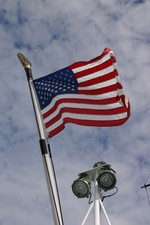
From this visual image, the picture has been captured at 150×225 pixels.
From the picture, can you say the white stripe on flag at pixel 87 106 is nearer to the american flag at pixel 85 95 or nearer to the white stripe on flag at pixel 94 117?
the american flag at pixel 85 95

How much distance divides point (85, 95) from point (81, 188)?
363cm

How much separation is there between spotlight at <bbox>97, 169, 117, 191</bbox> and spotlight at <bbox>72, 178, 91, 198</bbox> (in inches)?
20.6

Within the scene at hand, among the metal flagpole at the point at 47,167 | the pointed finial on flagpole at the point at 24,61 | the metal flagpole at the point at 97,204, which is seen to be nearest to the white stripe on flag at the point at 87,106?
the metal flagpole at the point at 47,167

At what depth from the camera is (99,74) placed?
426 inches

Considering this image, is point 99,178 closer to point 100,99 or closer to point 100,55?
point 100,99

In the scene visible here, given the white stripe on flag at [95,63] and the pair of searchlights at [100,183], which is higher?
the white stripe on flag at [95,63]

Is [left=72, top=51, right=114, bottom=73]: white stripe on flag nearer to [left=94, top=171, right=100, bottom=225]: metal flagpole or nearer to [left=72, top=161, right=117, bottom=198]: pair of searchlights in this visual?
[left=72, top=161, right=117, bottom=198]: pair of searchlights

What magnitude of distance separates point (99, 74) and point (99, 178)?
3.97 meters

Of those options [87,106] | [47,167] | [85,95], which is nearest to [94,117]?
[87,106]

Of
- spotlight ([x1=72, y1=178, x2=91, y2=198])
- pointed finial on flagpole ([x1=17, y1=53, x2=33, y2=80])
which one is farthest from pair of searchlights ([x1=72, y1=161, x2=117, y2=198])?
pointed finial on flagpole ([x1=17, y1=53, x2=33, y2=80])

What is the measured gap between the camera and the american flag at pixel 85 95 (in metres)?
10.3

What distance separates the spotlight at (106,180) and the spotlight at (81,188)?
524 millimetres

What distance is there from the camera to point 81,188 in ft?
36.9

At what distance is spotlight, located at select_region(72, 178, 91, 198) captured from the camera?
440 inches
